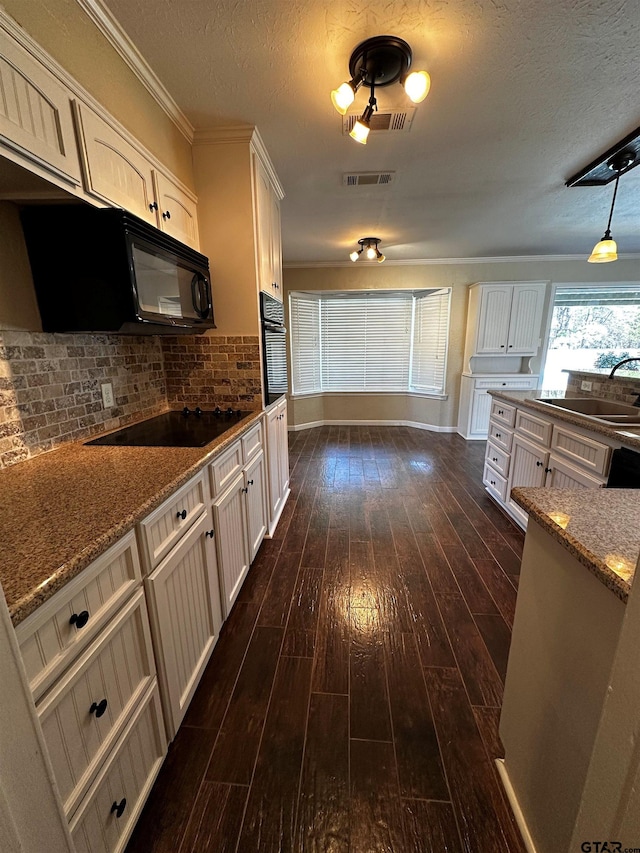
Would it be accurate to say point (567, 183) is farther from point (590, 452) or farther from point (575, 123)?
point (590, 452)

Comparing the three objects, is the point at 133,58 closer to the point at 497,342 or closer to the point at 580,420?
the point at 580,420

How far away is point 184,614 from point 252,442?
39.8 inches

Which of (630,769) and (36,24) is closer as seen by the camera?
(630,769)

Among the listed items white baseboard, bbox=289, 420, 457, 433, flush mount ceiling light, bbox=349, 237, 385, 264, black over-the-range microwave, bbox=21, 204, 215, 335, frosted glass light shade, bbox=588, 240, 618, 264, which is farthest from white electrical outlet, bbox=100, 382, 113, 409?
white baseboard, bbox=289, 420, 457, 433

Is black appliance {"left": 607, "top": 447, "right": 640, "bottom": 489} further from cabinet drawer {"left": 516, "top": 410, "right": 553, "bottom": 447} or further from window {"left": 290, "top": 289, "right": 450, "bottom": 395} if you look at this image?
window {"left": 290, "top": 289, "right": 450, "bottom": 395}

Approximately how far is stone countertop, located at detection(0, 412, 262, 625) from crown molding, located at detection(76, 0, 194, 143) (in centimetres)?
165

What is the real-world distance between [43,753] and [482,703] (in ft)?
4.81

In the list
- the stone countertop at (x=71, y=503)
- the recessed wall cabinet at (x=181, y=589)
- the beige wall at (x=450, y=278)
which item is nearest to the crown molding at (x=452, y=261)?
the beige wall at (x=450, y=278)

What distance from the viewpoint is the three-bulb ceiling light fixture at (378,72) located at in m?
1.37

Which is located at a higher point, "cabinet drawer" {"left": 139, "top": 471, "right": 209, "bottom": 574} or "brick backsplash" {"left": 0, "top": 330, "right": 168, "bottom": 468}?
"brick backsplash" {"left": 0, "top": 330, "right": 168, "bottom": 468}

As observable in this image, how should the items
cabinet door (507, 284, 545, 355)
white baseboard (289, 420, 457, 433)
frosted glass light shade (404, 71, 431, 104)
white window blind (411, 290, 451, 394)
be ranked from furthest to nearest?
white baseboard (289, 420, 457, 433) < white window blind (411, 290, 451, 394) < cabinet door (507, 284, 545, 355) < frosted glass light shade (404, 71, 431, 104)

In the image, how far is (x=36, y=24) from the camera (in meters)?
1.07

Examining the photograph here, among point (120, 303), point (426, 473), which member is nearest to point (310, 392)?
point (426, 473)

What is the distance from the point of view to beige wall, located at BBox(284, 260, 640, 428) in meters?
4.71
